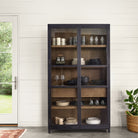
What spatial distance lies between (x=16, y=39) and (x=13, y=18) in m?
0.43

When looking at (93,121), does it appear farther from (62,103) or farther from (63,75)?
(63,75)

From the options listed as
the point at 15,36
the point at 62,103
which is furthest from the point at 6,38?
the point at 62,103

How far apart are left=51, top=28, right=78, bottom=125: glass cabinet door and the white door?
93 cm

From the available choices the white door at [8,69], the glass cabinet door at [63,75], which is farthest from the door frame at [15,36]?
the glass cabinet door at [63,75]

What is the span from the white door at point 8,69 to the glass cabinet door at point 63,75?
0.93 meters

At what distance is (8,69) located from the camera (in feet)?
13.0

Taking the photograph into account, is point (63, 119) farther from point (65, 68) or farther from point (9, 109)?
point (9, 109)

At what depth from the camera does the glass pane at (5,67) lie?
395cm

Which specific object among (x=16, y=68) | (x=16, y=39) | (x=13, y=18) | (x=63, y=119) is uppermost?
(x=13, y=18)

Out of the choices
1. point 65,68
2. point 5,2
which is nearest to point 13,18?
point 5,2

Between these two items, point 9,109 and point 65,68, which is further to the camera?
point 9,109

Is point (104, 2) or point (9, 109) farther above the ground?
point (104, 2)

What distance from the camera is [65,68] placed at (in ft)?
11.4

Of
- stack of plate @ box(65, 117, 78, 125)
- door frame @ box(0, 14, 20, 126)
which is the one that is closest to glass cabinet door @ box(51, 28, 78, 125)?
stack of plate @ box(65, 117, 78, 125)
